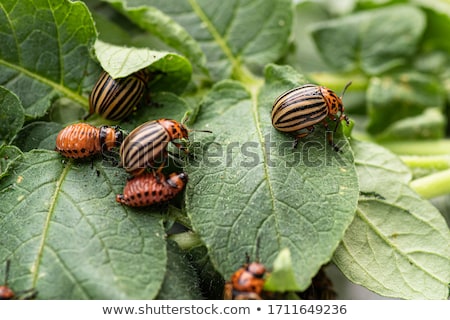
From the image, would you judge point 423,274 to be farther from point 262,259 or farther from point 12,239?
point 12,239

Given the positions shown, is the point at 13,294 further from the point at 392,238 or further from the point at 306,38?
the point at 306,38

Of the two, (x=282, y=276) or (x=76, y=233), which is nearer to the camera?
(x=282, y=276)

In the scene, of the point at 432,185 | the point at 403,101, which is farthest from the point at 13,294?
the point at 403,101

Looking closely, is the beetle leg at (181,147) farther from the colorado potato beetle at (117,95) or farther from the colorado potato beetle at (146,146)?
the colorado potato beetle at (117,95)

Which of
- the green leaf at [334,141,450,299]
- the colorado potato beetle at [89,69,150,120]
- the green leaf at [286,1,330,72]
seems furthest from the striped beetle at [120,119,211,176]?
the green leaf at [286,1,330,72]

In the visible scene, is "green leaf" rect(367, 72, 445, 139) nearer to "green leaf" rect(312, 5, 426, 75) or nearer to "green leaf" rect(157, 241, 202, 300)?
"green leaf" rect(312, 5, 426, 75)

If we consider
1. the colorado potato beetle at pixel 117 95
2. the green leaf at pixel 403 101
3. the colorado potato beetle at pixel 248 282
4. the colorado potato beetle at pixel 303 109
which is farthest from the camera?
the green leaf at pixel 403 101

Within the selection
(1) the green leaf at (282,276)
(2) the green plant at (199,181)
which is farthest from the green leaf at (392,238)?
(1) the green leaf at (282,276)
